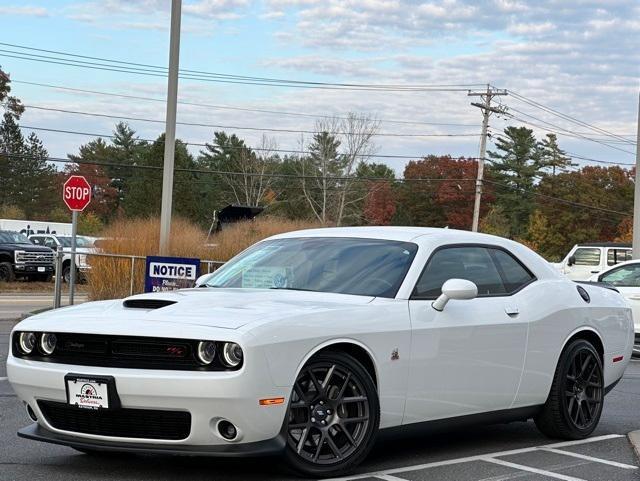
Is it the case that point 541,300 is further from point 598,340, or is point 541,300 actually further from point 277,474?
point 277,474

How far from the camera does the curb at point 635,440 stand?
7312mm

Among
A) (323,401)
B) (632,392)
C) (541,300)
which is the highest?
(541,300)

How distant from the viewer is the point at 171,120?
2208 centimetres

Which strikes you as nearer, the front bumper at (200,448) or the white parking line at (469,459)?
the front bumper at (200,448)

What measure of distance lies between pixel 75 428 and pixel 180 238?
18.8 meters

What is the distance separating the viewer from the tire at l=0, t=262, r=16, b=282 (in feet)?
111

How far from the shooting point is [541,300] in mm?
7562

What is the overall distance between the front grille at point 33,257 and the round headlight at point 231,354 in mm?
29574

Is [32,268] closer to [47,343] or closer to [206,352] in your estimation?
[47,343]

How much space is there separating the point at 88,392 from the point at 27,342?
65 centimetres

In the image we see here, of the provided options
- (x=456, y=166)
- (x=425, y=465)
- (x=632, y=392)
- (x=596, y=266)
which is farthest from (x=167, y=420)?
(x=456, y=166)

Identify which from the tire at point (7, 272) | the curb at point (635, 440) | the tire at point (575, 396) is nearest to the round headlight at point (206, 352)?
the tire at point (575, 396)

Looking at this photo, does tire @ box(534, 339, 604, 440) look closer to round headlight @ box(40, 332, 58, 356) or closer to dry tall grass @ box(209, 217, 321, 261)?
round headlight @ box(40, 332, 58, 356)

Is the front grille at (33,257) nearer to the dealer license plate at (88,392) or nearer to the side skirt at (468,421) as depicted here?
the side skirt at (468,421)
